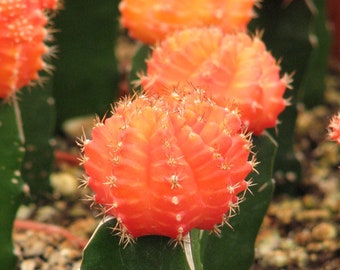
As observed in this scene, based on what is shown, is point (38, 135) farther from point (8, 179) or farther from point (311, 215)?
point (311, 215)

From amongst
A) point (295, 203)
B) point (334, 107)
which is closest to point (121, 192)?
point (295, 203)

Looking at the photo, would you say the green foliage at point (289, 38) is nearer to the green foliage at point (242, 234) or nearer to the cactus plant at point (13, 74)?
the green foliage at point (242, 234)

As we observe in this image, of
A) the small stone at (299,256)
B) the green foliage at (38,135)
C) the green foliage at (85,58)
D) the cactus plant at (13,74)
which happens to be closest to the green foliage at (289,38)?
the small stone at (299,256)

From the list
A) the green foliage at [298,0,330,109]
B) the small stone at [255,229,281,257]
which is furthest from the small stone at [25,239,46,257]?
the green foliage at [298,0,330,109]

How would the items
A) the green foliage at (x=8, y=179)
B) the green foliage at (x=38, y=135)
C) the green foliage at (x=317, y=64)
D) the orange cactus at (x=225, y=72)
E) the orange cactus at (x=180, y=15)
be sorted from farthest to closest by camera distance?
the green foliage at (x=317, y=64)
the green foliage at (x=38, y=135)
the orange cactus at (x=180, y=15)
the green foliage at (x=8, y=179)
the orange cactus at (x=225, y=72)

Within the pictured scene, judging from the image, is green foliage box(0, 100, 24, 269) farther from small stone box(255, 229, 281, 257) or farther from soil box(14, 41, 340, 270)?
small stone box(255, 229, 281, 257)

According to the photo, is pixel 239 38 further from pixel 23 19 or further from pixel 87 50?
pixel 87 50

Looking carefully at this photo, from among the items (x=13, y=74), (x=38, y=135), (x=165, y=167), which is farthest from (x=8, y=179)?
(x=165, y=167)
